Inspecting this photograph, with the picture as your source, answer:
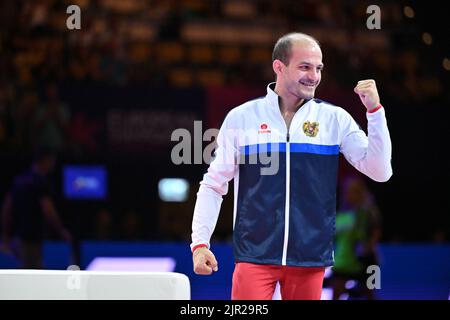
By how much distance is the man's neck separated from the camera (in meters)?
3.40

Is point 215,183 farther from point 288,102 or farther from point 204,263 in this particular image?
point 288,102

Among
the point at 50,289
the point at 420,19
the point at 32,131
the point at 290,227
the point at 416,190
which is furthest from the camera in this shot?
the point at 416,190

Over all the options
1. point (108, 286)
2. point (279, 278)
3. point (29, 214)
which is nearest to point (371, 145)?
point (279, 278)

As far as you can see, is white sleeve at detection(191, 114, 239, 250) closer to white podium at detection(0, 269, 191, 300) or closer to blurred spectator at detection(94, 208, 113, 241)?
white podium at detection(0, 269, 191, 300)

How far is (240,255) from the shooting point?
3.28 metres

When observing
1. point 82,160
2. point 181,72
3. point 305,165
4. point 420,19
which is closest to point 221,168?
point 305,165

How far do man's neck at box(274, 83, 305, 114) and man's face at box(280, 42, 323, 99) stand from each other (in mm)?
84

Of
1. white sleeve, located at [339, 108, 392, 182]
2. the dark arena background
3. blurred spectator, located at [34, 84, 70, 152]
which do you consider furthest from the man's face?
blurred spectator, located at [34, 84, 70, 152]

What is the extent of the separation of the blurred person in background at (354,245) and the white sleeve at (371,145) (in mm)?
4052

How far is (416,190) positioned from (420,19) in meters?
6.10

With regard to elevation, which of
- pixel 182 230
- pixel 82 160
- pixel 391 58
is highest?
pixel 391 58

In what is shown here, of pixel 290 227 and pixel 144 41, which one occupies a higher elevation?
pixel 144 41

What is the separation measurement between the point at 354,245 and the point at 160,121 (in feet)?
12.4

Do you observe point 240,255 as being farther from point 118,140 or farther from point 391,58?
point 391,58
